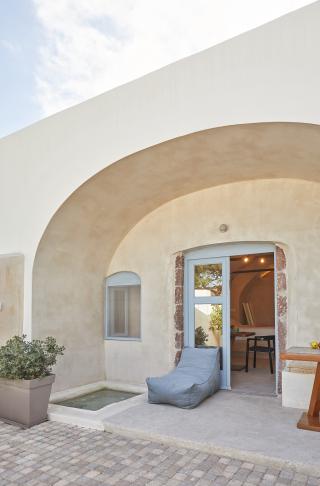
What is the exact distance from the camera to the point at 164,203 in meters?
7.06

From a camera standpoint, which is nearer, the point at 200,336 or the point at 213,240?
the point at 213,240

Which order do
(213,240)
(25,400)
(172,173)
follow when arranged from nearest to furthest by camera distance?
(25,400) → (172,173) → (213,240)

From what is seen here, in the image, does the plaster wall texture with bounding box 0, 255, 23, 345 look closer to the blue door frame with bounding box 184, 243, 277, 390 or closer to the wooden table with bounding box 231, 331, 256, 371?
the blue door frame with bounding box 184, 243, 277, 390

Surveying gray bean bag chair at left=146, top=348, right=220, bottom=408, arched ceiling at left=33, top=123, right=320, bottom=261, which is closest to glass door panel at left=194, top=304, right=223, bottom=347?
gray bean bag chair at left=146, top=348, right=220, bottom=408

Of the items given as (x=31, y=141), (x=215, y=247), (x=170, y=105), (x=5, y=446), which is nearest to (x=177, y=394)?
(x=5, y=446)

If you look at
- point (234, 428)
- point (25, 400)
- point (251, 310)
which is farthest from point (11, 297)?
point (251, 310)

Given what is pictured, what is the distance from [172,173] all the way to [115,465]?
3.83m

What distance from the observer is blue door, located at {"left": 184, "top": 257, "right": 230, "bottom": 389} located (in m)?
6.55

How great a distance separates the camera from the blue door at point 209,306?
6555 millimetres

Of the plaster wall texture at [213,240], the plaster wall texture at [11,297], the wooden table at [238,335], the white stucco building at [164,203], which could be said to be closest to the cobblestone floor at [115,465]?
the white stucco building at [164,203]

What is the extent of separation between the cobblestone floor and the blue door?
8.36ft

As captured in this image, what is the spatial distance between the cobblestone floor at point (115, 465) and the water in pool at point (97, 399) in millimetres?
1477

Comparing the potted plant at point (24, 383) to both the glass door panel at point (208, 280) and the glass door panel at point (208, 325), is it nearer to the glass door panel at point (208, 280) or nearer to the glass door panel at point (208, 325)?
the glass door panel at point (208, 325)

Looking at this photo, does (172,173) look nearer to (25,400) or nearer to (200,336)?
(200,336)
